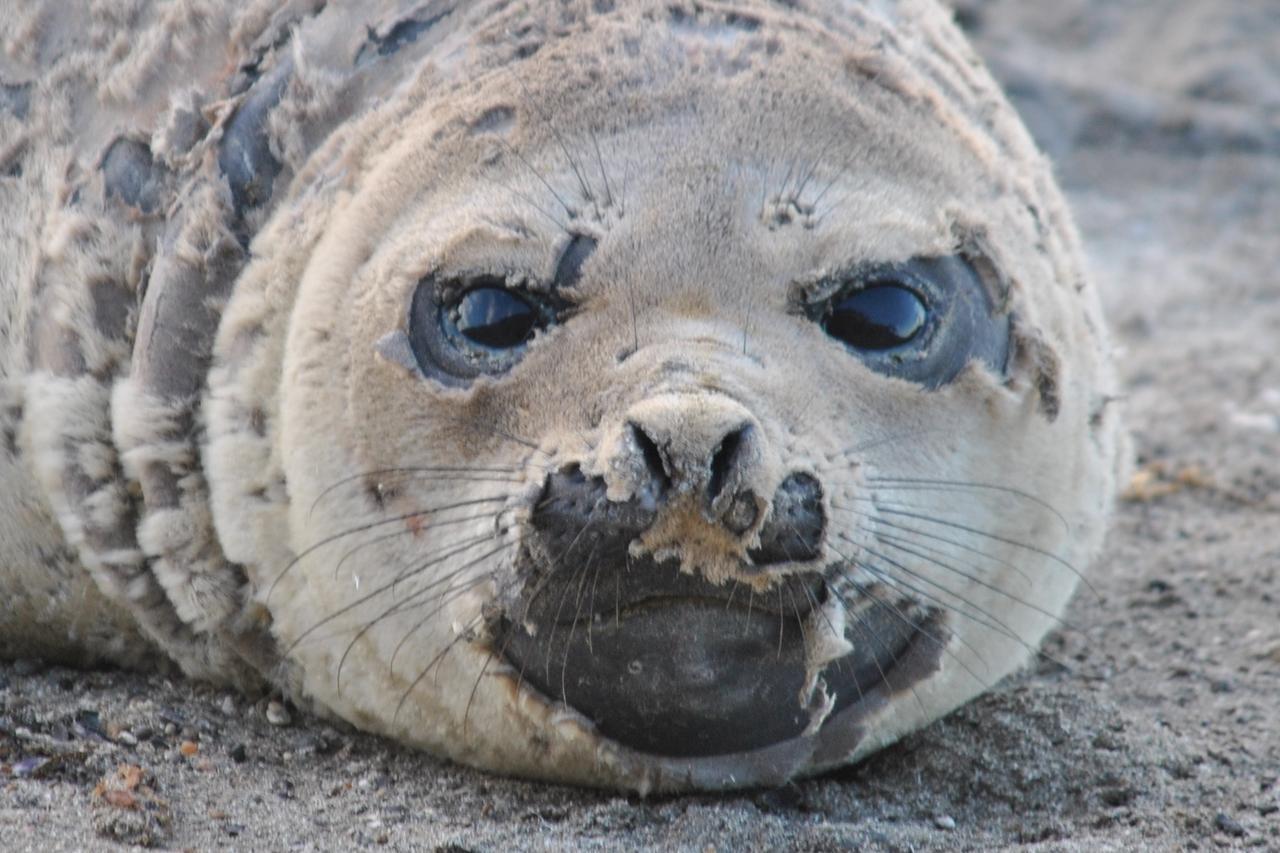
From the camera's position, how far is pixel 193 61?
386cm

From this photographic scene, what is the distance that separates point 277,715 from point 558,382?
42.9 inches

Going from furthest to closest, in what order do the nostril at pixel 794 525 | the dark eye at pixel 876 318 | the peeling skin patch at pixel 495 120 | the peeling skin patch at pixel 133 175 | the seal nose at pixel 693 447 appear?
the peeling skin patch at pixel 133 175 < the peeling skin patch at pixel 495 120 < the dark eye at pixel 876 318 < the nostril at pixel 794 525 < the seal nose at pixel 693 447

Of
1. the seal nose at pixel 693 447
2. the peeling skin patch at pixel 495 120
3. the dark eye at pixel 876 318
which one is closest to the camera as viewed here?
the seal nose at pixel 693 447

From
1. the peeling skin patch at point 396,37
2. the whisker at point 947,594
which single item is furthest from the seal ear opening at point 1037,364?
the peeling skin patch at point 396,37

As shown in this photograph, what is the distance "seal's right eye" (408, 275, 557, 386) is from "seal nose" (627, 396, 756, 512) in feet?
1.68

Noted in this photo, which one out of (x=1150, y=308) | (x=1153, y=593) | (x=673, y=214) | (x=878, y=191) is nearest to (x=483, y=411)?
(x=673, y=214)

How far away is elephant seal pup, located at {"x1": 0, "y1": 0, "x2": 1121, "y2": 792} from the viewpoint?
2865 mm

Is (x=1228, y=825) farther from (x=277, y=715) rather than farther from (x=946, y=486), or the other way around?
(x=277, y=715)

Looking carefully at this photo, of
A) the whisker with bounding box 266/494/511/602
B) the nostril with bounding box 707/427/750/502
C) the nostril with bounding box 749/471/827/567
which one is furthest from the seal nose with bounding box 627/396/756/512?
the whisker with bounding box 266/494/511/602

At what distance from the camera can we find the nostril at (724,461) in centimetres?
258

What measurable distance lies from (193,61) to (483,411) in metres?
1.32

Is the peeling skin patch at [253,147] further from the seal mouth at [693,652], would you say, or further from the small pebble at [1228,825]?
the small pebble at [1228,825]

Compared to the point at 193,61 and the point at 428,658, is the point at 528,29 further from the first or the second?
the point at 428,658

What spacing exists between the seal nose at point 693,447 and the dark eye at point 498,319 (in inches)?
20.4
